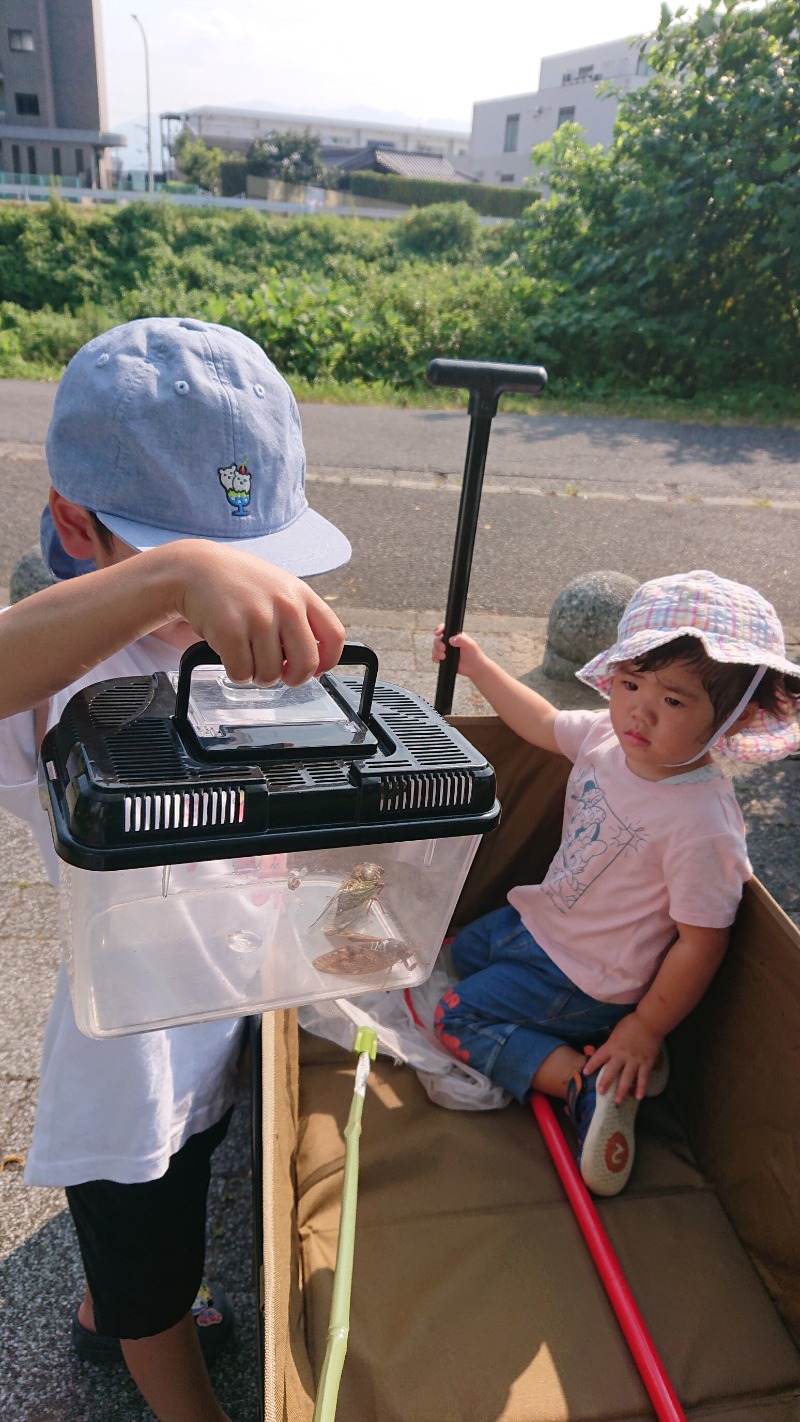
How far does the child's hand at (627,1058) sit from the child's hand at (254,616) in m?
1.28

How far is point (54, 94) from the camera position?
4359 cm

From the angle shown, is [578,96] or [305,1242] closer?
[305,1242]

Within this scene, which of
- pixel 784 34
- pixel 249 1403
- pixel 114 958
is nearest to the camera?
pixel 114 958

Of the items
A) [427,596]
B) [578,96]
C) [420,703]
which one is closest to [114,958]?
[420,703]

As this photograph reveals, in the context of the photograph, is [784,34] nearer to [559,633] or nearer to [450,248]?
[559,633]

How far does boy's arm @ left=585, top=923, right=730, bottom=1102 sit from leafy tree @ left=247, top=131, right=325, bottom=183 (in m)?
57.3

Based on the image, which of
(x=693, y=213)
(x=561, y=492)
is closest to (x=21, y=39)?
(x=693, y=213)

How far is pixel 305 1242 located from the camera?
1.58 meters

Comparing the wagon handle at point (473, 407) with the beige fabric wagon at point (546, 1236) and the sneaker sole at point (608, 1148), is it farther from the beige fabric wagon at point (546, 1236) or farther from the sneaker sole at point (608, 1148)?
the sneaker sole at point (608, 1148)

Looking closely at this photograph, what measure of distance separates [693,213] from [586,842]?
10.1m

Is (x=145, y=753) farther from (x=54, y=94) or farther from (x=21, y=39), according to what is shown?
(x=54, y=94)

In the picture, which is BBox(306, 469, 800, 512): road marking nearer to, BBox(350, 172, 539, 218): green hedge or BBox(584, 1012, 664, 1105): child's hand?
BBox(584, 1012, 664, 1105): child's hand

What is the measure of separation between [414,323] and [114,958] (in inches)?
452

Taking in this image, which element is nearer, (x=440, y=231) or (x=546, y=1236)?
(x=546, y=1236)
